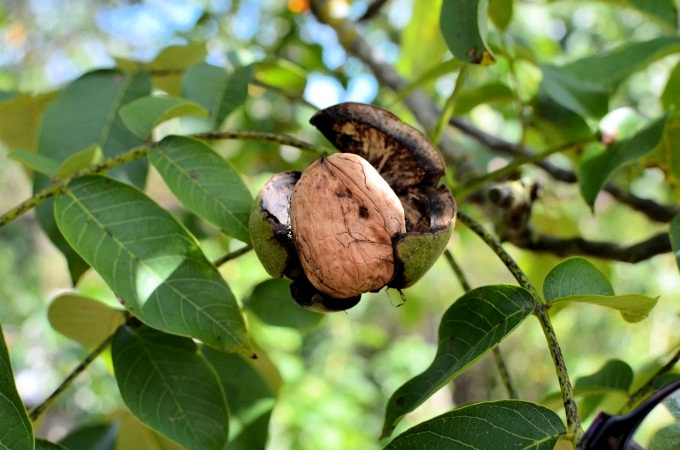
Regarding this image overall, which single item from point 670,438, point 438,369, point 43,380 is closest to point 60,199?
point 438,369

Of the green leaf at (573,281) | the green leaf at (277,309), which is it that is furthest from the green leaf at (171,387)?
the green leaf at (573,281)

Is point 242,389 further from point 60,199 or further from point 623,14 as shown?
point 623,14

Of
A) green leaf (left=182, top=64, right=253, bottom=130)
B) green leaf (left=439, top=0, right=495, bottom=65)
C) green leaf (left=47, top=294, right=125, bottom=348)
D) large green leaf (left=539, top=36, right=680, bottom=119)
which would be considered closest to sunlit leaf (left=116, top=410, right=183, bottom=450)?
green leaf (left=47, top=294, right=125, bottom=348)

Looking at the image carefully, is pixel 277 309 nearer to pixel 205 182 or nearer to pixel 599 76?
pixel 205 182

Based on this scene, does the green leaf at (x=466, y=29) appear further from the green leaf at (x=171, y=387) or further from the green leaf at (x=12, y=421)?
the green leaf at (x=12, y=421)

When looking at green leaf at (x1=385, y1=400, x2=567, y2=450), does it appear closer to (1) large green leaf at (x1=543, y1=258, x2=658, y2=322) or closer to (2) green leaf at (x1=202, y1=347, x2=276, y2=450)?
(1) large green leaf at (x1=543, y1=258, x2=658, y2=322)
